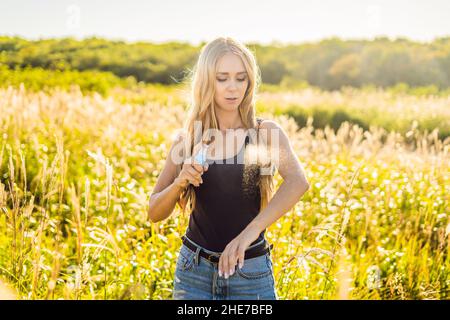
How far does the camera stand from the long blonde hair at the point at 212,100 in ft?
7.93

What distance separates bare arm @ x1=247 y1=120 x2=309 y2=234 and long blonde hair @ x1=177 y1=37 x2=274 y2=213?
0.34 feet

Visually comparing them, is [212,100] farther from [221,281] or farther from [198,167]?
[221,281]

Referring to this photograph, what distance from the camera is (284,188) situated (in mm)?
2260

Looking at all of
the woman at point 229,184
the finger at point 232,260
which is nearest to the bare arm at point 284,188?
the woman at point 229,184

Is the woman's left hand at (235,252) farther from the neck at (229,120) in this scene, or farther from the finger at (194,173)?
the neck at (229,120)

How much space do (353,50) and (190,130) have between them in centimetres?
3827

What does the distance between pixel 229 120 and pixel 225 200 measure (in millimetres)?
393

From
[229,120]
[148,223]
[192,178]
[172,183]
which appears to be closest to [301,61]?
[148,223]

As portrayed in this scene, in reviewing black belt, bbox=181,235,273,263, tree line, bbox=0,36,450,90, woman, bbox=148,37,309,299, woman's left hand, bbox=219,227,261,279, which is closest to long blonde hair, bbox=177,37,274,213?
woman, bbox=148,37,309,299

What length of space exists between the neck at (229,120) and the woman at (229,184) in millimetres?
16

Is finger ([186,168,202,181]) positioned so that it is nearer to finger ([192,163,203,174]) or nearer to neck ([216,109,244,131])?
finger ([192,163,203,174])

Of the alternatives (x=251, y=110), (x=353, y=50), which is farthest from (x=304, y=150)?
(x=353, y=50)

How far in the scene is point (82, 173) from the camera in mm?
6188
